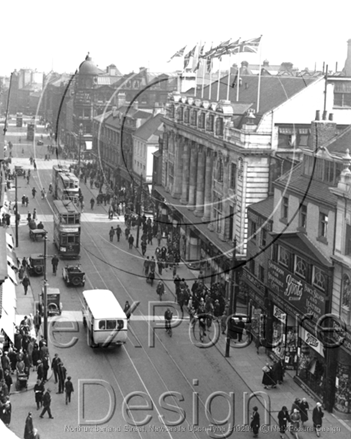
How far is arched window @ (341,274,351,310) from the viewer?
38188mm

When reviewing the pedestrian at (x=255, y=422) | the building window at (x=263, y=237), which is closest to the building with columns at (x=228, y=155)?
the building window at (x=263, y=237)

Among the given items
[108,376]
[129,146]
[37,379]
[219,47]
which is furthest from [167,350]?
[129,146]

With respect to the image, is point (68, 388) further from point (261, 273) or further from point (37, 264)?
point (37, 264)

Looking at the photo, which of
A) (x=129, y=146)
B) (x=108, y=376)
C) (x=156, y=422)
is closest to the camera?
(x=156, y=422)

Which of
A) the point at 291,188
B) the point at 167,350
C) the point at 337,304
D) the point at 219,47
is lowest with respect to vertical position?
the point at 167,350

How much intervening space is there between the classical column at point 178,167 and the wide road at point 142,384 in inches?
768

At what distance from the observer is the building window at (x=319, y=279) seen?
4038cm

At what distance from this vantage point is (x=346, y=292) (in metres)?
38.5

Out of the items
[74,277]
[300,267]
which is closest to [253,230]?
[300,267]

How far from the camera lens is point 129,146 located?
116m

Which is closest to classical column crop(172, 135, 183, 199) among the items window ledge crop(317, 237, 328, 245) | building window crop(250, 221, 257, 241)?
building window crop(250, 221, 257, 241)

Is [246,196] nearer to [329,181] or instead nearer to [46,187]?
[329,181]

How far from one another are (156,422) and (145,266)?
2978 centimetres

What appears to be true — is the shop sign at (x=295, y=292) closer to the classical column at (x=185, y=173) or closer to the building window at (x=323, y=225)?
the building window at (x=323, y=225)
